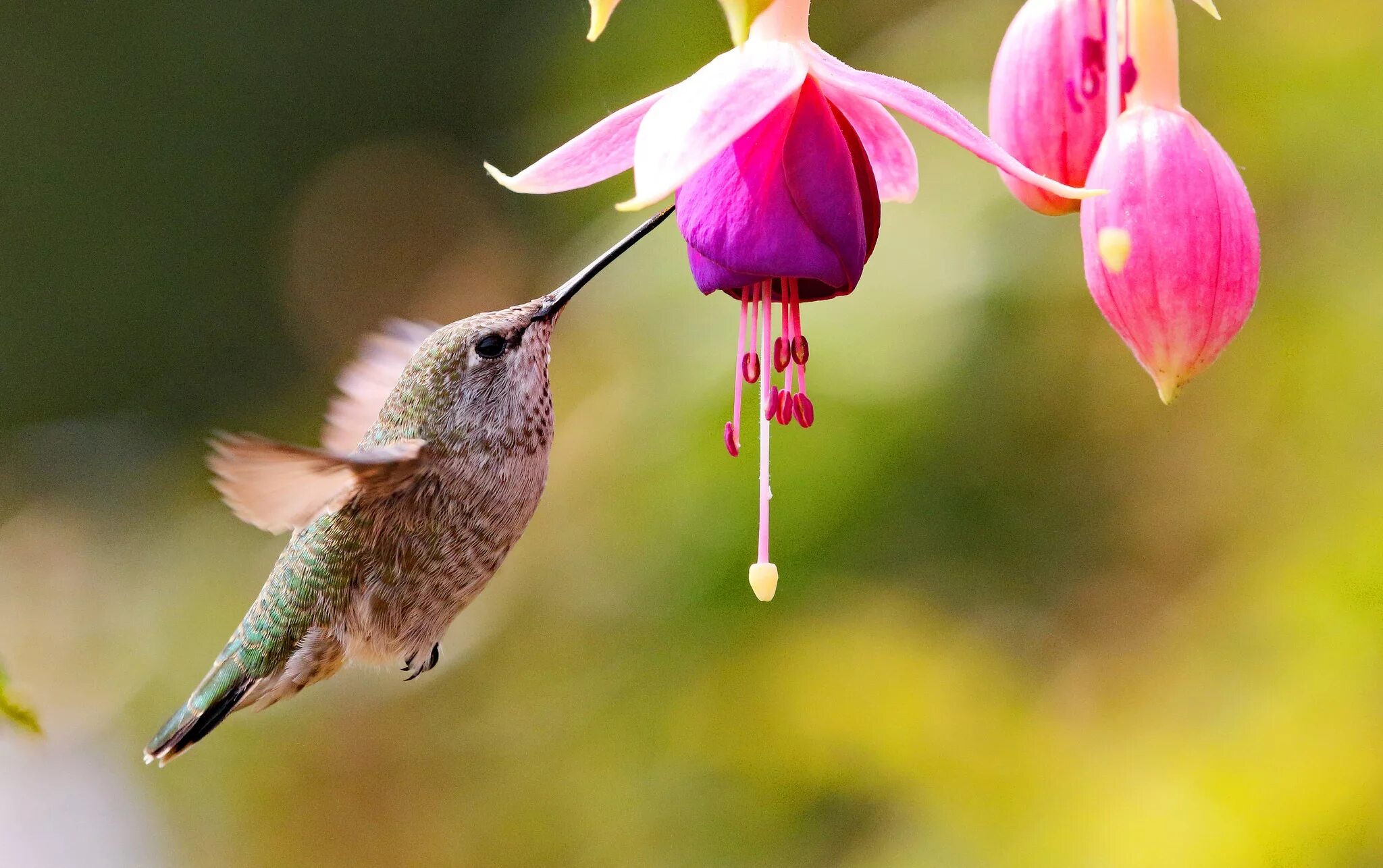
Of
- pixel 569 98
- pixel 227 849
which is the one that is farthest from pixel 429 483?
pixel 227 849

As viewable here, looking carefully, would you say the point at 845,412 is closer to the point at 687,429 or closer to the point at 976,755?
the point at 687,429

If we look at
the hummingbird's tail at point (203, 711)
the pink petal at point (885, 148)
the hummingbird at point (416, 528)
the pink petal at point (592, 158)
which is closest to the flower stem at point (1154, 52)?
the pink petal at point (885, 148)

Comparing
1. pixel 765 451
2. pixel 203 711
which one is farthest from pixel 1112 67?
pixel 203 711

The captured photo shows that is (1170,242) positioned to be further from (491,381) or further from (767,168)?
(491,381)

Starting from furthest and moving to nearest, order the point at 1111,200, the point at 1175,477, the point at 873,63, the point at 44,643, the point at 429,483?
1. the point at 44,643
2. the point at 873,63
3. the point at 1175,477
4. the point at 429,483
5. the point at 1111,200

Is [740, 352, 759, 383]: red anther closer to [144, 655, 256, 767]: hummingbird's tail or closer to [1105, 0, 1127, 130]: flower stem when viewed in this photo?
[1105, 0, 1127, 130]: flower stem

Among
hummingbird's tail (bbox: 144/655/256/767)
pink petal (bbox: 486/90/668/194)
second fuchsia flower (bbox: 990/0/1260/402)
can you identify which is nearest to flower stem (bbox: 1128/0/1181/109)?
second fuchsia flower (bbox: 990/0/1260/402)
